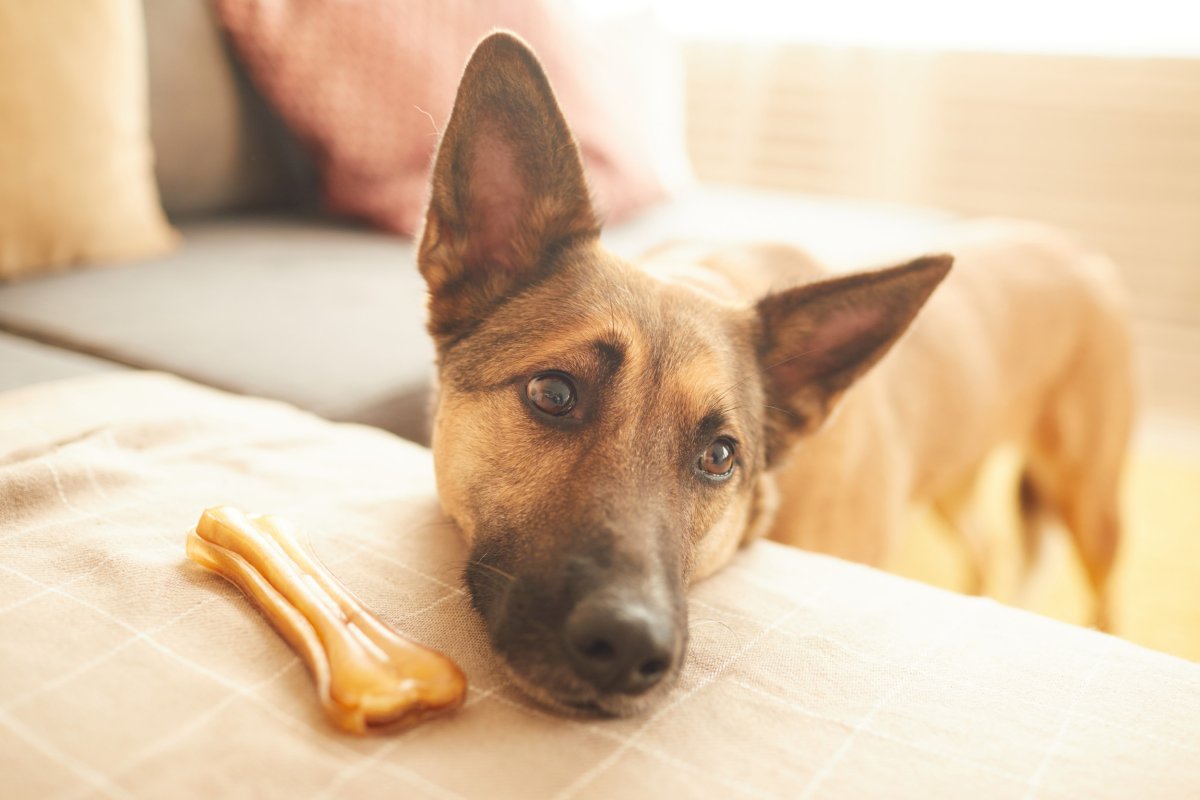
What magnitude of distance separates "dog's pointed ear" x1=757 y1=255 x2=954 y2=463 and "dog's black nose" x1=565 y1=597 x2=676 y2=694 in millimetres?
782

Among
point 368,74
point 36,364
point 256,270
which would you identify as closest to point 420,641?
point 36,364

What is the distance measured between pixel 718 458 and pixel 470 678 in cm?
65

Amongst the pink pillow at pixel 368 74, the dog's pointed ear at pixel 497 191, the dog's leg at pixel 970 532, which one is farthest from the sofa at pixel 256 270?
the dog's leg at pixel 970 532

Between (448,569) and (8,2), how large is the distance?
6.81 ft

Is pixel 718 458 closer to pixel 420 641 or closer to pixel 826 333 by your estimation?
pixel 826 333

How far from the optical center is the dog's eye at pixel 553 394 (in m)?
1.34

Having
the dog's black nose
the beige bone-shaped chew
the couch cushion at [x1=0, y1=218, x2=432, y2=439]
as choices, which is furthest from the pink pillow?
the dog's black nose

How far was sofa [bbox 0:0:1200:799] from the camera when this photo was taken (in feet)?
2.53

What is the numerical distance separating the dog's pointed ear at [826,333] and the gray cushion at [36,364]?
53.1 inches

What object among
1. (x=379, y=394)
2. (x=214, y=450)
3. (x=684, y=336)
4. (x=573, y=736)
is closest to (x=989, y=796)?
(x=573, y=736)

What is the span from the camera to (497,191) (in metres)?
1.50

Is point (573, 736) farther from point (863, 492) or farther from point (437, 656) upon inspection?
point (863, 492)

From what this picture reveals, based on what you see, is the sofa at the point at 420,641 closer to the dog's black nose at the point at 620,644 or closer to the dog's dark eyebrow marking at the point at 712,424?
the dog's black nose at the point at 620,644

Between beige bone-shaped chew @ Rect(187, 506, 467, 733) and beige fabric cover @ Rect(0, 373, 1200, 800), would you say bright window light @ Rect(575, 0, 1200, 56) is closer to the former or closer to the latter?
beige fabric cover @ Rect(0, 373, 1200, 800)
